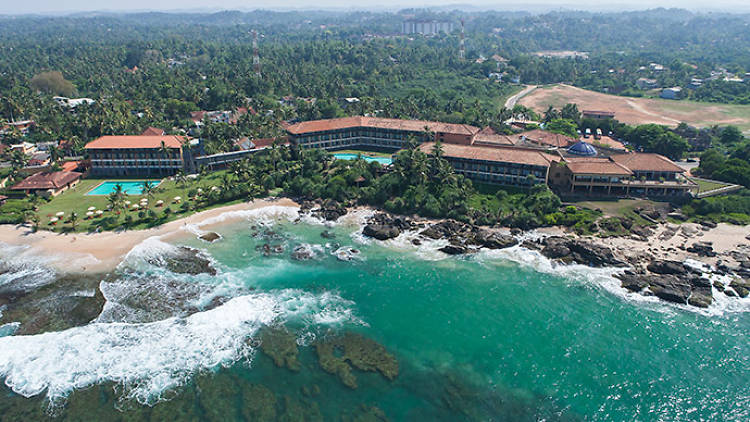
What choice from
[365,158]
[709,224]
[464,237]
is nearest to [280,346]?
[464,237]

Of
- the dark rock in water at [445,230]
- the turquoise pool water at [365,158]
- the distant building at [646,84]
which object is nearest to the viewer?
the dark rock in water at [445,230]

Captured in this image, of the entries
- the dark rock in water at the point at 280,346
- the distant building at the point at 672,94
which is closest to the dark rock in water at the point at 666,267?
the dark rock in water at the point at 280,346

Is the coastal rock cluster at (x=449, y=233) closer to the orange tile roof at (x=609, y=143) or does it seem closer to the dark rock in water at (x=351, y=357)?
the dark rock in water at (x=351, y=357)

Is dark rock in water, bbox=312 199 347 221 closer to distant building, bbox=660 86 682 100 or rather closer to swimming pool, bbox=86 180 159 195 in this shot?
swimming pool, bbox=86 180 159 195

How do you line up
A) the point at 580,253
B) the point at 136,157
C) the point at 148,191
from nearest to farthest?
the point at 580,253, the point at 148,191, the point at 136,157

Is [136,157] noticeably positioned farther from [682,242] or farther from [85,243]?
[682,242]

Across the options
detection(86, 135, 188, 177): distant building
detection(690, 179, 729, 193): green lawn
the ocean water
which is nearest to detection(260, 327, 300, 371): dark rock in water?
the ocean water
